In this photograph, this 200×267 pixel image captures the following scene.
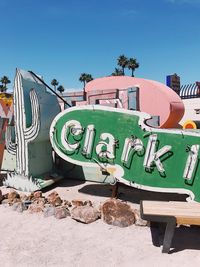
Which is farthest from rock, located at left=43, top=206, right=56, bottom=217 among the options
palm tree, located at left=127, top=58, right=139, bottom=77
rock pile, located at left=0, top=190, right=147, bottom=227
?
palm tree, located at left=127, top=58, right=139, bottom=77

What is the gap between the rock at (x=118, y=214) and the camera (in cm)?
516

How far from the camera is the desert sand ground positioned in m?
4.04

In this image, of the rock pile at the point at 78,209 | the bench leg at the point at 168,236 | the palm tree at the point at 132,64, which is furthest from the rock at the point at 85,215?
the palm tree at the point at 132,64

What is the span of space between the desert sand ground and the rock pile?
99mm

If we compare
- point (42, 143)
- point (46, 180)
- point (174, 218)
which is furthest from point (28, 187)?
point (174, 218)

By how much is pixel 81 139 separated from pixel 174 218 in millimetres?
3146

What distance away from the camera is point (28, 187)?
294 inches

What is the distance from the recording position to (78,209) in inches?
217

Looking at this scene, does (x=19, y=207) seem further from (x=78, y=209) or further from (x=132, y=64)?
(x=132, y=64)

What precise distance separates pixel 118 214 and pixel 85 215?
548 mm

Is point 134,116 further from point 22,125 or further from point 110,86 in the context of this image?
point 110,86

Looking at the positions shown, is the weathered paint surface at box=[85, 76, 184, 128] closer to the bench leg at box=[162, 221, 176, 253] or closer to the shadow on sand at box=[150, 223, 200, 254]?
the shadow on sand at box=[150, 223, 200, 254]

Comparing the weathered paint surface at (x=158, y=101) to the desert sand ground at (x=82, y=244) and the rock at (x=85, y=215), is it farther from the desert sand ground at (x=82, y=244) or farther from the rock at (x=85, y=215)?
the desert sand ground at (x=82, y=244)

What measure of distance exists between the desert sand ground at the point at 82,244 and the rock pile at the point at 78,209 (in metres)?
0.10
